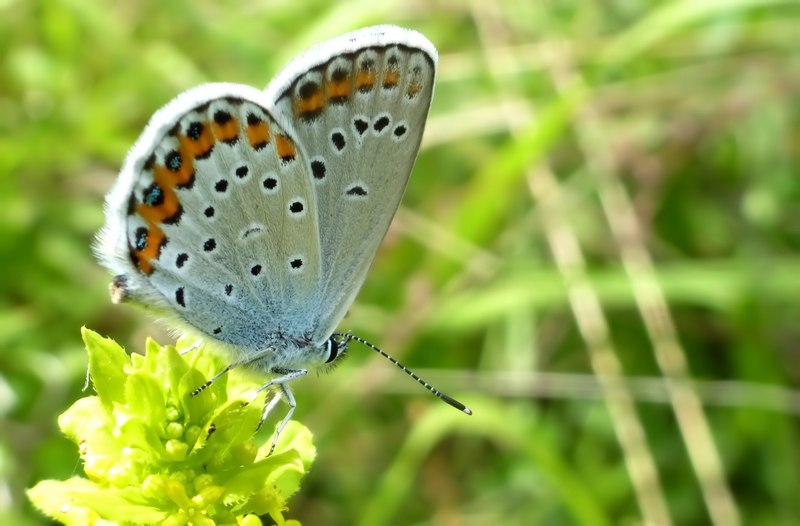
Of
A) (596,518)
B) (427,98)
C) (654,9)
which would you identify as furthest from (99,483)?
(654,9)

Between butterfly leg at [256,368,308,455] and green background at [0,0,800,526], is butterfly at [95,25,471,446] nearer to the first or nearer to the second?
butterfly leg at [256,368,308,455]

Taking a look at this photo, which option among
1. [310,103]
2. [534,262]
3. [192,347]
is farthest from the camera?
[534,262]

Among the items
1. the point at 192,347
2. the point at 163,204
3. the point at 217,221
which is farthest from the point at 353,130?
the point at 192,347

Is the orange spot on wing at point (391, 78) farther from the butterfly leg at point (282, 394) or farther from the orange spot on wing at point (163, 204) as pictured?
the butterfly leg at point (282, 394)

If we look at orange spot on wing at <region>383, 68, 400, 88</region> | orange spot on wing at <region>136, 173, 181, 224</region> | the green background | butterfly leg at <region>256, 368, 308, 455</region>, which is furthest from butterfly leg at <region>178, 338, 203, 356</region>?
the green background

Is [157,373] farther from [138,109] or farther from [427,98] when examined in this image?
[138,109]

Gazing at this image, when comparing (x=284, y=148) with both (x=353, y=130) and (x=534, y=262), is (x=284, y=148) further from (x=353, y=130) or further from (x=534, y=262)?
(x=534, y=262)
